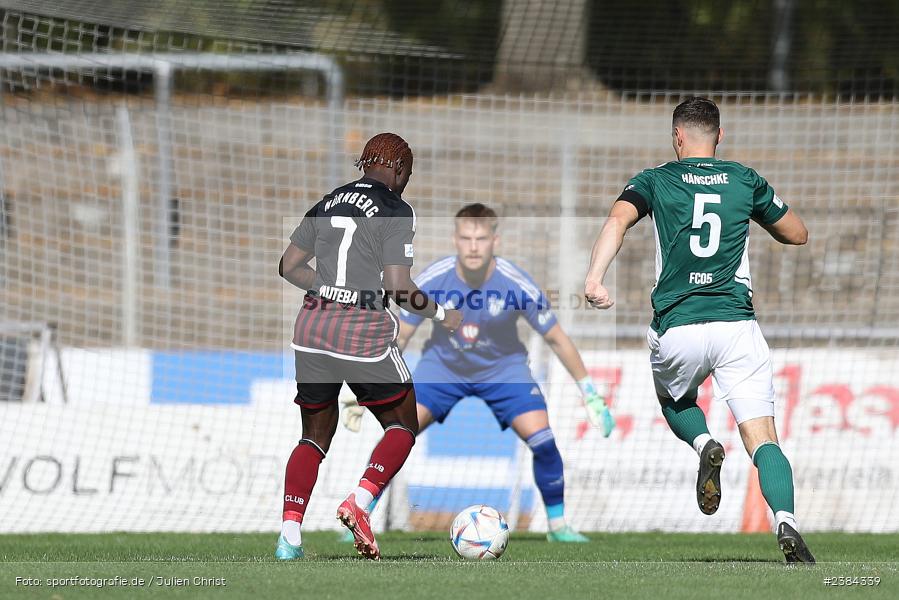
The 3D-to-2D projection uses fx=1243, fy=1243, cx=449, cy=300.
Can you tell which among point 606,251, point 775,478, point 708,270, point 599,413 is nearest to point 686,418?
point 775,478

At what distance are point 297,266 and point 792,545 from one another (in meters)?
2.69

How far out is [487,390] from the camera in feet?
27.9

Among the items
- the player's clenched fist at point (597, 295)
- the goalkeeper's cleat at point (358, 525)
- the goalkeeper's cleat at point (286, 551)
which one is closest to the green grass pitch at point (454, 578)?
the goalkeeper's cleat at point (358, 525)

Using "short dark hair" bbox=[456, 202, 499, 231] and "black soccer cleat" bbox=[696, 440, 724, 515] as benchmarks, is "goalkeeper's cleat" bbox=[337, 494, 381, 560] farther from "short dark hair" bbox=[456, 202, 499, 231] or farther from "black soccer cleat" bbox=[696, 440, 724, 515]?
"short dark hair" bbox=[456, 202, 499, 231]

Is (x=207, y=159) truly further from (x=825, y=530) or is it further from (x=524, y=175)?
(x=825, y=530)

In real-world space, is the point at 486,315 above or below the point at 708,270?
below

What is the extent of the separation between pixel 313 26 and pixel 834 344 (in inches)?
211

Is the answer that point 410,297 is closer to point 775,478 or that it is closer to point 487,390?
point 775,478

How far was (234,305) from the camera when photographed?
44.1ft

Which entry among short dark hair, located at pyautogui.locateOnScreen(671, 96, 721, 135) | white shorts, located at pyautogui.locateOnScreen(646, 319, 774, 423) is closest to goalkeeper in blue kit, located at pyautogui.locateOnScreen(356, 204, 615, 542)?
white shorts, located at pyautogui.locateOnScreen(646, 319, 774, 423)

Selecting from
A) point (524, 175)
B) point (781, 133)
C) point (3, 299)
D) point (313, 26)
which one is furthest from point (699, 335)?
point (3, 299)

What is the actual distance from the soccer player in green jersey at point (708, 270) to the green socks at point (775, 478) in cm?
2

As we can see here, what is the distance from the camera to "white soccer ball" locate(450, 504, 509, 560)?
19.8 ft

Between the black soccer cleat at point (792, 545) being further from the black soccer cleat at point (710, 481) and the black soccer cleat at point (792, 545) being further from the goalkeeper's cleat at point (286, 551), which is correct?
the goalkeeper's cleat at point (286, 551)
